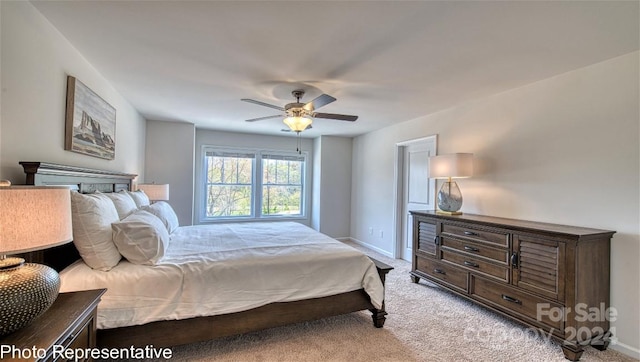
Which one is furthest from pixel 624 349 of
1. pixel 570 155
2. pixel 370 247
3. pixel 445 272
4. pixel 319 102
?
pixel 370 247

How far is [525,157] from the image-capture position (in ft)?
9.55

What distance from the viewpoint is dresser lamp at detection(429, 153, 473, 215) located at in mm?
3215

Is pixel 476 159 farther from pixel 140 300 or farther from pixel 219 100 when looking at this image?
pixel 140 300

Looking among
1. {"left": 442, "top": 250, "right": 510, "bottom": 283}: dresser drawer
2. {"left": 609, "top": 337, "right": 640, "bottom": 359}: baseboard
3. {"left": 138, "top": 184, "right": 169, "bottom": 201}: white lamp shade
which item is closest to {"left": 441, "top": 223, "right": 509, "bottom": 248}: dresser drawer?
{"left": 442, "top": 250, "right": 510, "bottom": 283}: dresser drawer

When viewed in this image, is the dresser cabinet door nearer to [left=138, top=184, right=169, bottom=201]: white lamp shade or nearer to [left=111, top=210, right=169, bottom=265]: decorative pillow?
[left=111, top=210, right=169, bottom=265]: decorative pillow

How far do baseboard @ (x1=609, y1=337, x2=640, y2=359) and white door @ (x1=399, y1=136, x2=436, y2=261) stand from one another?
219 cm

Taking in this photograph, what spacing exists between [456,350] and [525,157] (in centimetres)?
201

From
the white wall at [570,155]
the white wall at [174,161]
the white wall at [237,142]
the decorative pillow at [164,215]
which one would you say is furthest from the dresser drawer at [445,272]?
the white wall at [174,161]

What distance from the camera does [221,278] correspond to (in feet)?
6.82

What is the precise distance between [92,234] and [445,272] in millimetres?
3301

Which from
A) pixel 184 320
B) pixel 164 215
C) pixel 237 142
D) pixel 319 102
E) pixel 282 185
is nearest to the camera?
pixel 184 320

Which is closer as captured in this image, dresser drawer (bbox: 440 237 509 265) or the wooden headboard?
the wooden headboard

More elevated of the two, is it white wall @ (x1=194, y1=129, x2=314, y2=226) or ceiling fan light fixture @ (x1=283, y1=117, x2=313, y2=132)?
white wall @ (x1=194, y1=129, x2=314, y2=226)

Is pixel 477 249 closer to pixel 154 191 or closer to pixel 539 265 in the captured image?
pixel 539 265
